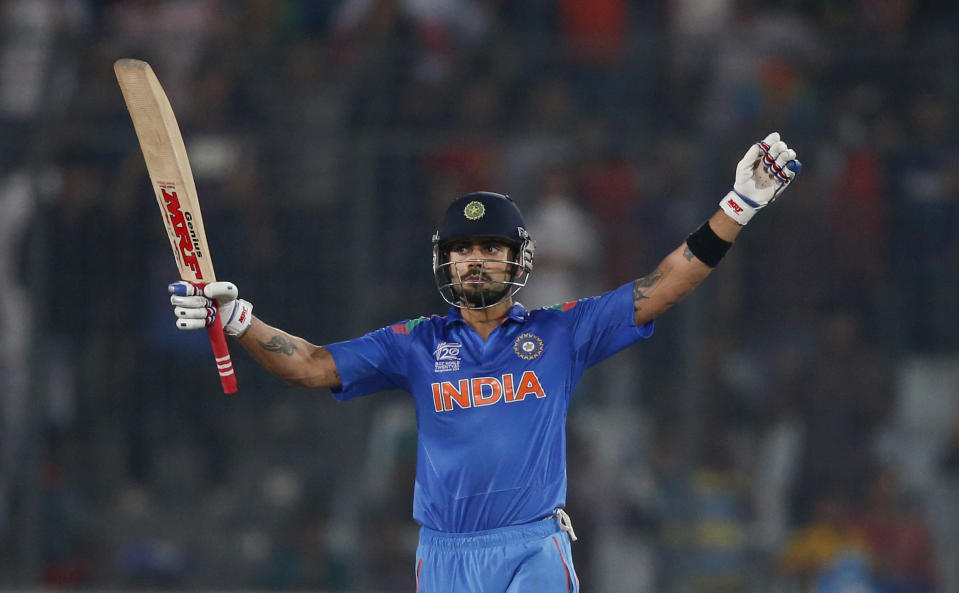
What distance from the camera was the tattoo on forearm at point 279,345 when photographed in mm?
5363

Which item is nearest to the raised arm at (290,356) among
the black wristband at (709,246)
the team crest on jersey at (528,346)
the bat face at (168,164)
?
the bat face at (168,164)

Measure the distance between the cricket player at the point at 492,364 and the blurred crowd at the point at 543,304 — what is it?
3428 mm

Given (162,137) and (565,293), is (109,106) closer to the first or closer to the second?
(565,293)

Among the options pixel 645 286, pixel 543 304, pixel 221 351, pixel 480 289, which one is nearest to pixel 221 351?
pixel 221 351

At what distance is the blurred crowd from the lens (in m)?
8.91

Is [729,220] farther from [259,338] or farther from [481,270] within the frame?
[259,338]

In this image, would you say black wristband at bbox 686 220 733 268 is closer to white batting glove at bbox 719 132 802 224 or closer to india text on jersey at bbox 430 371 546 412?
white batting glove at bbox 719 132 802 224

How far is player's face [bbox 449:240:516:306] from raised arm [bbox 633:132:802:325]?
0.55 meters

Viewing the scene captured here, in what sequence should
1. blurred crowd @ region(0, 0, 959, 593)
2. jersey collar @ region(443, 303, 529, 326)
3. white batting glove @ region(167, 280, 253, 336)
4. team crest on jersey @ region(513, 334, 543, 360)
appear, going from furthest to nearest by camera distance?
blurred crowd @ region(0, 0, 959, 593) → jersey collar @ region(443, 303, 529, 326) → team crest on jersey @ region(513, 334, 543, 360) → white batting glove @ region(167, 280, 253, 336)

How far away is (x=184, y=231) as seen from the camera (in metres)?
5.35

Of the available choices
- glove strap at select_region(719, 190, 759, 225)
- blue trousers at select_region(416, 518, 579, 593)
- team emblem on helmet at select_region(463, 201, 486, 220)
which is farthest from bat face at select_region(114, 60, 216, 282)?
glove strap at select_region(719, 190, 759, 225)

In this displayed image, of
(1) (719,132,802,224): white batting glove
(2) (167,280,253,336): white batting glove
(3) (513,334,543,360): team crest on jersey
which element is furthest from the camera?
(3) (513,334,543,360): team crest on jersey

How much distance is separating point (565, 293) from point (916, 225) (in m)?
2.26

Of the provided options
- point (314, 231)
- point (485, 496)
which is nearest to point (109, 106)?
point (314, 231)
